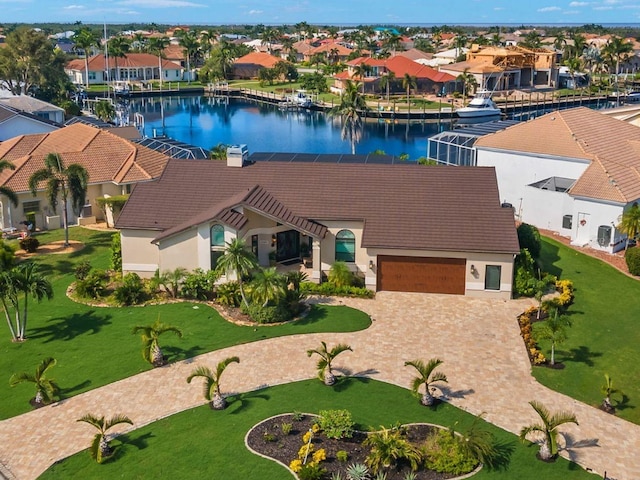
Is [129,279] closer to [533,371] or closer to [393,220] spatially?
[393,220]

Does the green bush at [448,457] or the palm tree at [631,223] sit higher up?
the palm tree at [631,223]

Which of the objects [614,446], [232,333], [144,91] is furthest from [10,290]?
[144,91]

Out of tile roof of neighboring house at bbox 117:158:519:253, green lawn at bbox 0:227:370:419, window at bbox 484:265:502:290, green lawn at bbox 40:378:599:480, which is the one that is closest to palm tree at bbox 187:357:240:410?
green lawn at bbox 40:378:599:480

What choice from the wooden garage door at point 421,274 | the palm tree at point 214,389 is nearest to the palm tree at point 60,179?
the wooden garage door at point 421,274

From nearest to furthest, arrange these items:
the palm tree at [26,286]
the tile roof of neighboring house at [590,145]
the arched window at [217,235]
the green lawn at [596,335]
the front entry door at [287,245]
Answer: the green lawn at [596,335] → the palm tree at [26,286] → the arched window at [217,235] → the front entry door at [287,245] → the tile roof of neighboring house at [590,145]

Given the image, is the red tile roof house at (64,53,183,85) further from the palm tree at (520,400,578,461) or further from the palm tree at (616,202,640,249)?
the palm tree at (520,400,578,461)

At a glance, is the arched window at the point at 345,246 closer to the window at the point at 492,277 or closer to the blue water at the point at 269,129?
the window at the point at 492,277

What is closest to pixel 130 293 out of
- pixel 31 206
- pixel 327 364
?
pixel 327 364
